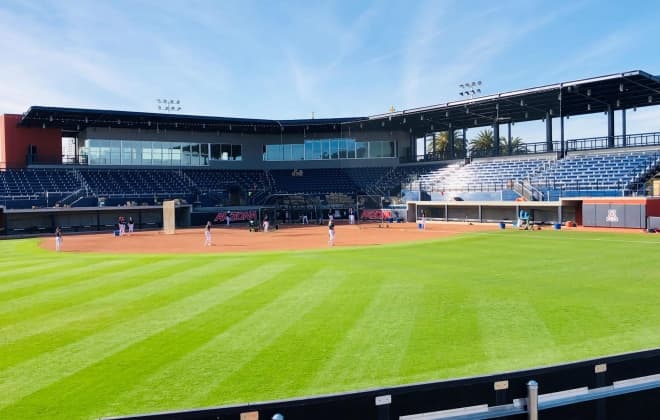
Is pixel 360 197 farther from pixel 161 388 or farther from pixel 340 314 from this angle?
pixel 161 388

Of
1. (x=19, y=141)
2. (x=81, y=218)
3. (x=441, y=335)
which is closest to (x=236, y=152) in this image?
(x=81, y=218)

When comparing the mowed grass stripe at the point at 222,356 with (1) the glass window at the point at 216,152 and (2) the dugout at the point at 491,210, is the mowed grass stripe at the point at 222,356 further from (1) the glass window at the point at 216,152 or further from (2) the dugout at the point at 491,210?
(1) the glass window at the point at 216,152

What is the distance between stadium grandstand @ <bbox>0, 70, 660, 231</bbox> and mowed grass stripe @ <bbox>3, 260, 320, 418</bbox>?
3641 cm

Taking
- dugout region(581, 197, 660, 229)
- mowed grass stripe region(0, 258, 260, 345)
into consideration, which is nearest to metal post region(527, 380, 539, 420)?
mowed grass stripe region(0, 258, 260, 345)

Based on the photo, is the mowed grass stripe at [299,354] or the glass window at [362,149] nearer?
the mowed grass stripe at [299,354]

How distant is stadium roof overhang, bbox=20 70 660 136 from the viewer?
142ft

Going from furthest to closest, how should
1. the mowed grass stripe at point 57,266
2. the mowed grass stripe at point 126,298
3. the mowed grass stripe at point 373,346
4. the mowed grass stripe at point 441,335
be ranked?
the mowed grass stripe at point 57,266
the mowed grass stripe at point 126,298
the mowed grass stripe at point 441,335
the mowed grass stripe at point 373,346

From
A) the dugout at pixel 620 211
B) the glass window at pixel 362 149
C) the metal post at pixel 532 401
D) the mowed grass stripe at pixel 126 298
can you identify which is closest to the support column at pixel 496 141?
the glass window at pixel 362 149

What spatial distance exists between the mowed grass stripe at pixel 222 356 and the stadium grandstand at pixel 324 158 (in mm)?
34870

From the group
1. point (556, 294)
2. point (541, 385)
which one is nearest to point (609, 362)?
point (541, 385)

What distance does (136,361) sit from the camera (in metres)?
9.16

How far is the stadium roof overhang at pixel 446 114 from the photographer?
43.2m

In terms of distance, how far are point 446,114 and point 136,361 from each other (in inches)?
2041

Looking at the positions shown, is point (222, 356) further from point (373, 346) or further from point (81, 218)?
point (81, 218)
